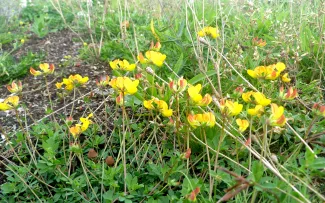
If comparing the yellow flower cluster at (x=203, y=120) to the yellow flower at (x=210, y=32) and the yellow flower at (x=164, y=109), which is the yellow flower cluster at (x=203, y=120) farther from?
the yellow flower at (x=210, y=32)

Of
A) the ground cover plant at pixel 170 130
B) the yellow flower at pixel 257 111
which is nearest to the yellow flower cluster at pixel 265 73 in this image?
the ground cover plant at pixel 170 130

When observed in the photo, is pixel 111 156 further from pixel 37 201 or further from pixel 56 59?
pixel 56 59

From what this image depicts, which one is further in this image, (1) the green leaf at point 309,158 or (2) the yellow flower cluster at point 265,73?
(2) the yellow flower cluster at point 265,73

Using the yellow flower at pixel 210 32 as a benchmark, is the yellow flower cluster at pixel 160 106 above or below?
below

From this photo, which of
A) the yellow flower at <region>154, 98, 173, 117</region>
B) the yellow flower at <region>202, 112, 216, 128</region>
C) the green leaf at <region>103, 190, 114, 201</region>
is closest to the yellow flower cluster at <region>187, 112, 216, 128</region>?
the yellow flower at <region>202, 112, 216, 128</region>

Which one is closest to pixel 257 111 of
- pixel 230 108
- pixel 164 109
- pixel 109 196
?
pixel 230 108

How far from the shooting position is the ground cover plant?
1.15 metres

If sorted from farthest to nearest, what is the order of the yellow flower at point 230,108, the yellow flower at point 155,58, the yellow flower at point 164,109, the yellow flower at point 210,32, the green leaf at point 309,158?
the yellow flower at point 210,32 → the yellow flower at point 155,58 → the yellow flower at point 164,109 → the yellow flower at point 230,108 → the green leaf at point 309,158

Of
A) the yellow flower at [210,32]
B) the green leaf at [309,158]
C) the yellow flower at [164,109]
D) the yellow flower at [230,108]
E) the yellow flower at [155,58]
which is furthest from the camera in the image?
the yellow flower at [210,32]

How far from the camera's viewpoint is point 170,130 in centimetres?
147

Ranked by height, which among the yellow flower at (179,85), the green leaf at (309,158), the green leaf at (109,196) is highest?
the yellow flower at (179,85)

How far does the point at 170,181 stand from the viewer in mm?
1264

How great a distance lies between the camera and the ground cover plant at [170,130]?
3.77ft

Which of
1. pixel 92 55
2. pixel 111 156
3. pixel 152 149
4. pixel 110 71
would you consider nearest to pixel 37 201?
pixel 111 156
